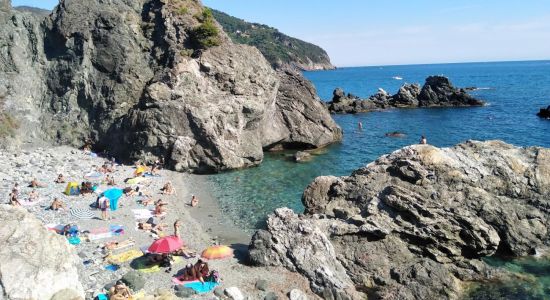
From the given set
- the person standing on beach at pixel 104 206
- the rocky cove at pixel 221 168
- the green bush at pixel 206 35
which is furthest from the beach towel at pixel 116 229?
the green bush at pixel 206 35

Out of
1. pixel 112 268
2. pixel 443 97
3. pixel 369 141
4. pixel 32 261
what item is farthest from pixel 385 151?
pixel 443 97

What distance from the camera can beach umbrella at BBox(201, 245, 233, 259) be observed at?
2052cm

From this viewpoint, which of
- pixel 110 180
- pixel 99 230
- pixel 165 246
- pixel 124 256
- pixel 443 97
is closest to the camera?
pixel 165 246

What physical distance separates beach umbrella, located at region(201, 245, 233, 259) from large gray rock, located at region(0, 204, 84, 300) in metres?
6.77

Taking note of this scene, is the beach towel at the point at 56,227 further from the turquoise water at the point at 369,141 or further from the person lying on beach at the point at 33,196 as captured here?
the turquoise water at the point at 369,141

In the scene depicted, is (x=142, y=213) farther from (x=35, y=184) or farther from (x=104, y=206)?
(x=35, y=184)

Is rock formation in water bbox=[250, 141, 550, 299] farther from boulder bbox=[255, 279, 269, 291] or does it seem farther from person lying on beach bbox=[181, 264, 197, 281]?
person lying on beach bbox=[181, 264, 197, 281]

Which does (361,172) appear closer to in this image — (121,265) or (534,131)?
(121,265)

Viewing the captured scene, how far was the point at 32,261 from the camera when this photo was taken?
13.7m

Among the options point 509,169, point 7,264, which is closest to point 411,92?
point 509,169

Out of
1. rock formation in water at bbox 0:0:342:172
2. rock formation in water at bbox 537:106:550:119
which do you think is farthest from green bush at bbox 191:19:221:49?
rock formation in water at bbox 537:106:550:119

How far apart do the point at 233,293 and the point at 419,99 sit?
8041cm

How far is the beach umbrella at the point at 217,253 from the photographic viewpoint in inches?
808

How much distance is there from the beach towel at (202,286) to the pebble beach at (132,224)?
30 centimetres
